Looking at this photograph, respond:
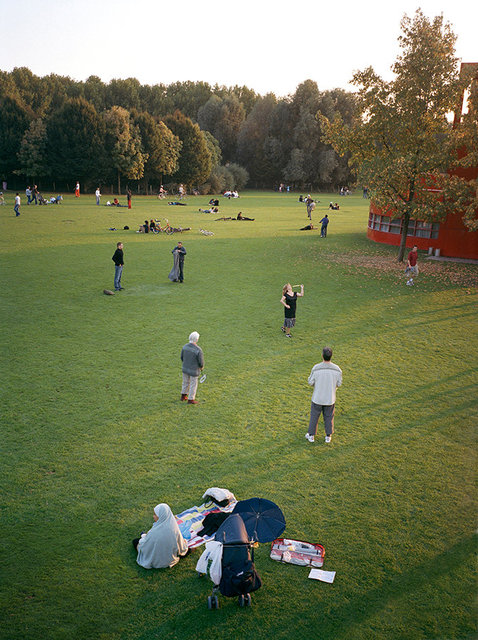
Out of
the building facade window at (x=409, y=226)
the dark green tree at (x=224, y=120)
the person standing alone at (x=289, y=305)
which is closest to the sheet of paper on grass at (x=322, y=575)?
the person standing alone at (x=289, y=305)

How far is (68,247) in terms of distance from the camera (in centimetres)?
3008

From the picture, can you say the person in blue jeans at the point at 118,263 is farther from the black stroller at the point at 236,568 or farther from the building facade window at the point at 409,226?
the building facade window at the point at 409,226

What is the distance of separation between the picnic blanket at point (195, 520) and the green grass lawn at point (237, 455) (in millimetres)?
266

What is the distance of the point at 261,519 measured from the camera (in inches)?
249

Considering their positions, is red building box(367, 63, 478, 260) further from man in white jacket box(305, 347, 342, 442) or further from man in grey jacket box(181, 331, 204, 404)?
man in white jacket box(305, 347, 342, 442)

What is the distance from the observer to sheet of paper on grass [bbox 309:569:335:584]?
6.33 metres

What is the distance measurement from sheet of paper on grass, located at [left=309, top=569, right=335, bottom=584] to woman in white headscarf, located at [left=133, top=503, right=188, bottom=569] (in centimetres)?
190

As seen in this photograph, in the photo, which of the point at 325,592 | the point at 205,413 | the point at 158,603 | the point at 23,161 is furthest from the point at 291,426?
the point at 23,161

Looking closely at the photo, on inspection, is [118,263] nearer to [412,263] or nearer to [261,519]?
[412,263]

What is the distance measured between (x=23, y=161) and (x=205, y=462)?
7148cm

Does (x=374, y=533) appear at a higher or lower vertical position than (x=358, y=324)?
lower

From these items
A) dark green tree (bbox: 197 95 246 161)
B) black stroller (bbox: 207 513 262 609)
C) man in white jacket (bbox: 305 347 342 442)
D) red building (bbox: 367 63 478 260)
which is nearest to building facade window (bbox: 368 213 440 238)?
red building (bbox: 367 63 478 260)

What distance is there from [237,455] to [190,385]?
99.3 inches

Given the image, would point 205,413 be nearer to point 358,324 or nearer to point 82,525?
point 82,525
